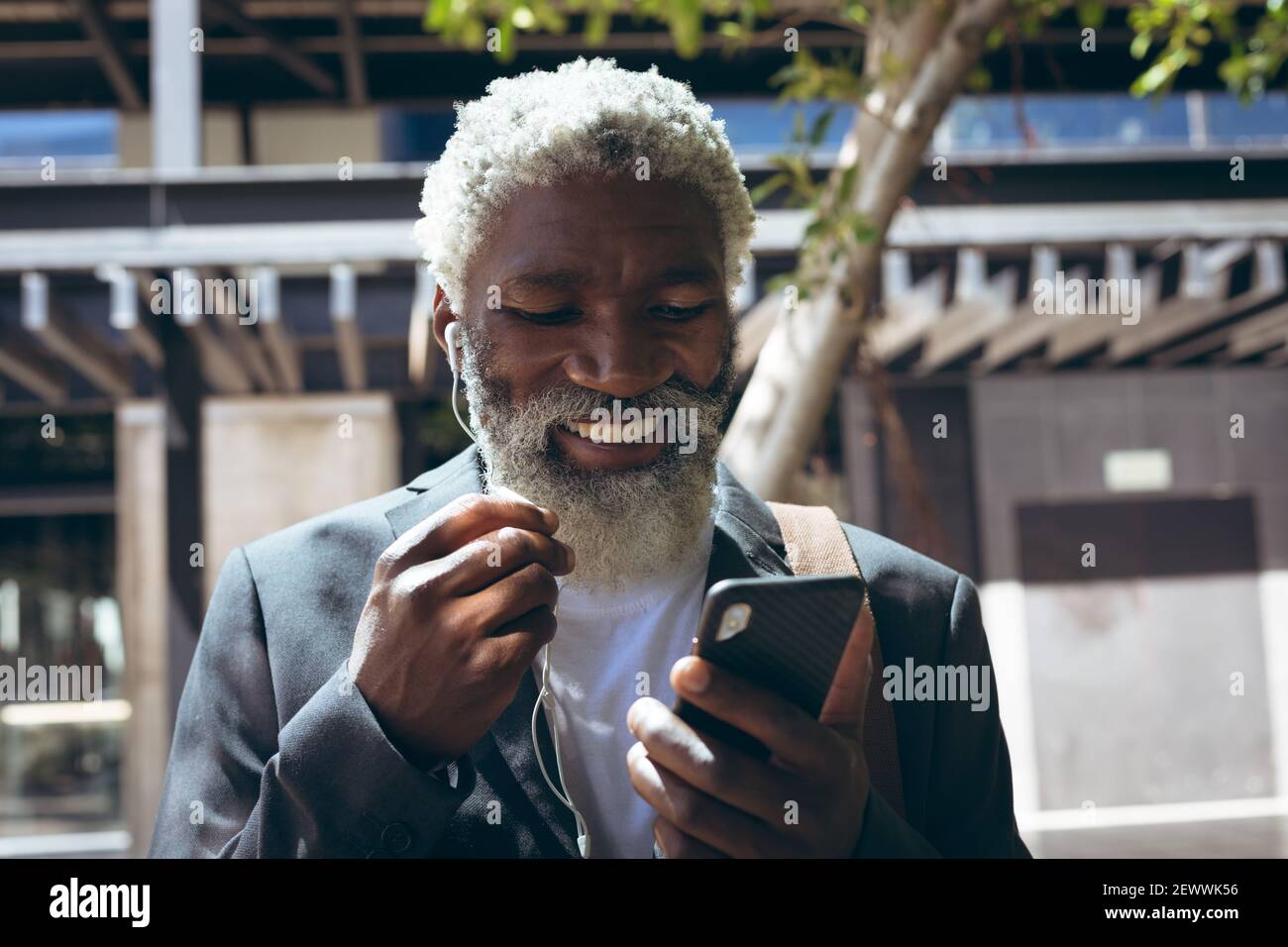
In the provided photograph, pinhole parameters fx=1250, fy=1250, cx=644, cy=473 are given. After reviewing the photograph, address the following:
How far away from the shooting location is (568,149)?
144 cm

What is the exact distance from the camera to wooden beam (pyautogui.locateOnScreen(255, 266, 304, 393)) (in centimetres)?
499

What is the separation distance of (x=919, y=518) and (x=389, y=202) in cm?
258

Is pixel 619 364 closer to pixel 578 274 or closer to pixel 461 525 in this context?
pixel 578 274

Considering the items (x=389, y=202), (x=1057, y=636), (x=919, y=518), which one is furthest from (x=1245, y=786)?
(x=389, y=202)

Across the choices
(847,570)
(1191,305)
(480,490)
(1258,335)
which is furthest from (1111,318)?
(480,490)

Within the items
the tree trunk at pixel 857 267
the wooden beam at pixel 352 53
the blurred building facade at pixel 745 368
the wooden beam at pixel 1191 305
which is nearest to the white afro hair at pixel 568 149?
the tree trunk at pixel 857 267

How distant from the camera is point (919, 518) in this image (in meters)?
3.44

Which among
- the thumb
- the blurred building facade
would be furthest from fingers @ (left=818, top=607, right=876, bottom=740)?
the blurred building facade

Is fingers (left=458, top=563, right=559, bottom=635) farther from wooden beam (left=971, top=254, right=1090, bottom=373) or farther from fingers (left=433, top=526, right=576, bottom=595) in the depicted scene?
wooden beam (left=971, top=254, right=1090, bottom=373)

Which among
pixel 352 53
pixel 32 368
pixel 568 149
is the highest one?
pixel 352 53

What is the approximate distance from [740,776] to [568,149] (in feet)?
2.40

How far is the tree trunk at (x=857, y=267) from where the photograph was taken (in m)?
2.88

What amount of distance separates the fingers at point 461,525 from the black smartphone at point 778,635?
21 cm
